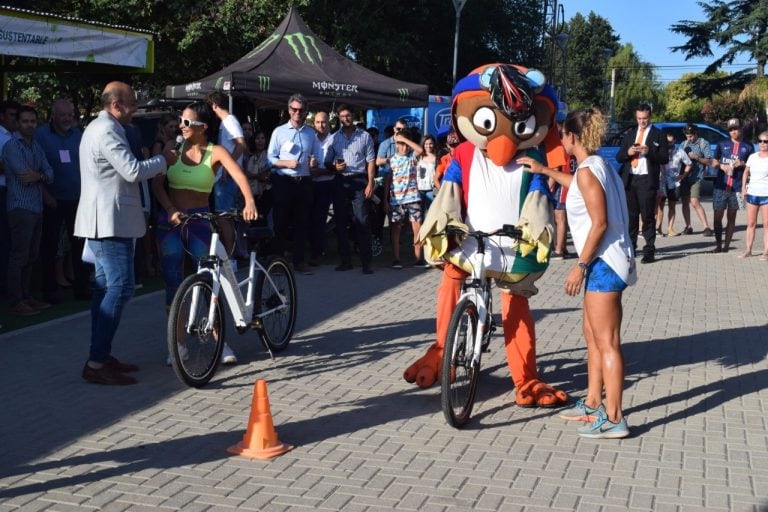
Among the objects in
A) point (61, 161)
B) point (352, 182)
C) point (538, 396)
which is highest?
point (61, 161)

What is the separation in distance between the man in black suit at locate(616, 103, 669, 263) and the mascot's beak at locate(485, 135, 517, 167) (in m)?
7.23

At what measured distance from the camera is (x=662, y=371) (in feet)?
24.8

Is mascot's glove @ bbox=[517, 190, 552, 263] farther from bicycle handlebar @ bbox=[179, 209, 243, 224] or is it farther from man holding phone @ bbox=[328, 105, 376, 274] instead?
man holding phone @ bbox=[328, 105, 376, 274]

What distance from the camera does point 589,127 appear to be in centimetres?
582

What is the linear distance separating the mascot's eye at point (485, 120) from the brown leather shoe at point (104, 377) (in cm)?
299

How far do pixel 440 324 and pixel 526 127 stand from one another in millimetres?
1465

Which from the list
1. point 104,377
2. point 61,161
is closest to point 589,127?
point 104,377

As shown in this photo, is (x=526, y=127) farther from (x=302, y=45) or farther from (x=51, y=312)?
(x=302, y=45)

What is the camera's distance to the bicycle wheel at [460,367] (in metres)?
5.73

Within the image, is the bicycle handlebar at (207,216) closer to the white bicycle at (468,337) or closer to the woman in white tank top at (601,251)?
the white bicycle at (468,337)

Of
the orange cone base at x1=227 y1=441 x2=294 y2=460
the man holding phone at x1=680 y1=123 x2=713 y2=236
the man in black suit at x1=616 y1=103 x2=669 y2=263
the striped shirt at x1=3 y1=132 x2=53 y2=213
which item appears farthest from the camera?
the man holding phone at x1=680 y1=123 x2=713 y2=236

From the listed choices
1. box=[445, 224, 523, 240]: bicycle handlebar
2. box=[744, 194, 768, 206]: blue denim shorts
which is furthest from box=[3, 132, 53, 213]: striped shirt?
box=[744, 194, 768, 206]: blue denim shorts

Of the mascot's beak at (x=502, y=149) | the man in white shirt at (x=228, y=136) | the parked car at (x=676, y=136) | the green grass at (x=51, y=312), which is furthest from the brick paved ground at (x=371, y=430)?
the parked car at (x=676, y=136)

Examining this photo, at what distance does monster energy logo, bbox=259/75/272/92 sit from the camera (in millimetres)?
13102
